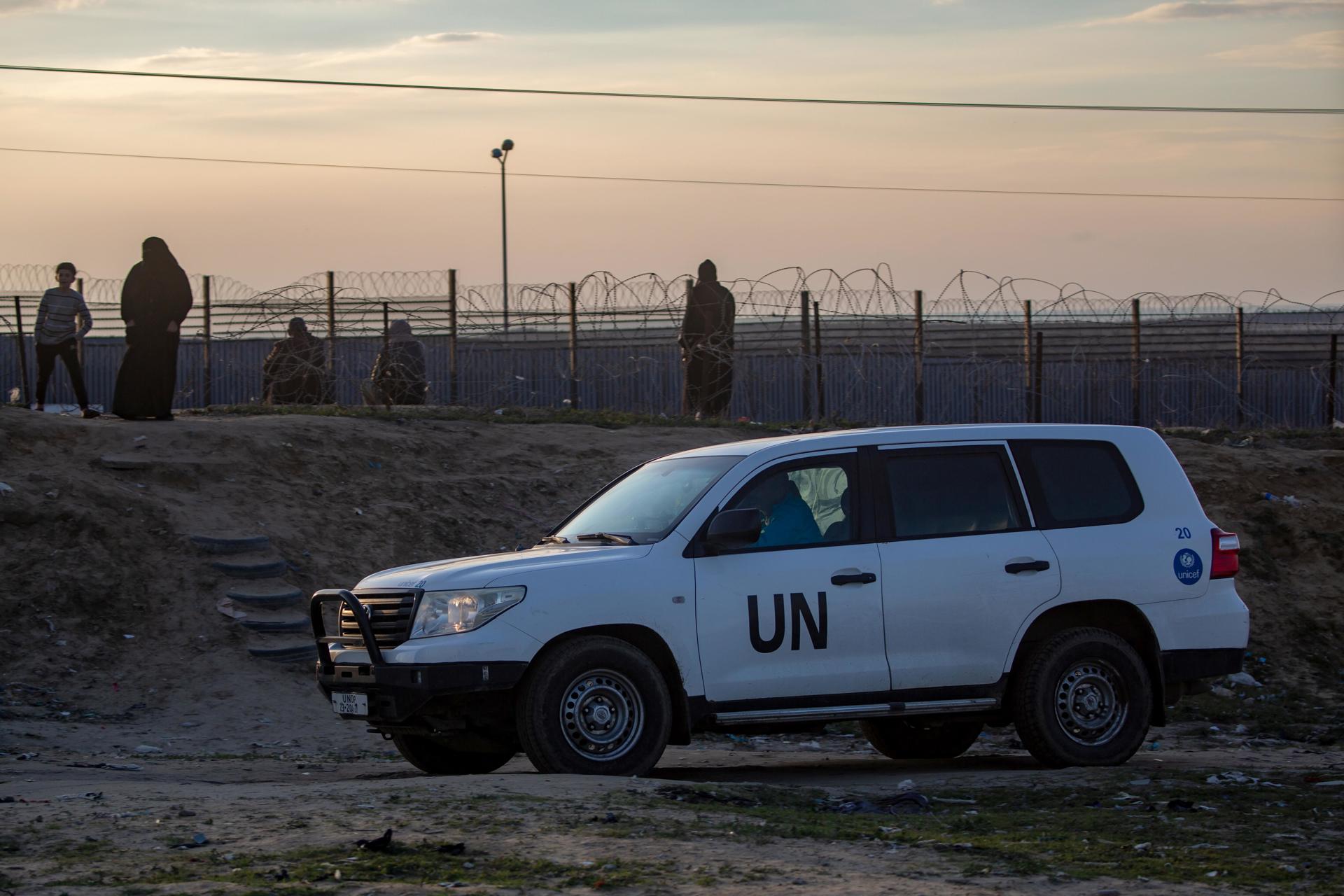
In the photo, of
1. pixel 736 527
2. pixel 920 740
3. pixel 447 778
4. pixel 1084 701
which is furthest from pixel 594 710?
pixel 920 740

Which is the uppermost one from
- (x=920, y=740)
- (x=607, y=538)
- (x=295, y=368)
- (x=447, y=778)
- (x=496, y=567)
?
(x=295, y=368)

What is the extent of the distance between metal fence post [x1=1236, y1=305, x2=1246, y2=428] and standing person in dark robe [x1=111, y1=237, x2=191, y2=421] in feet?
46.5

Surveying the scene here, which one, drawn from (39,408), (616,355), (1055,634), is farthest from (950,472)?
(616,355)

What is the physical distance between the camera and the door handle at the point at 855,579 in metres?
8.14

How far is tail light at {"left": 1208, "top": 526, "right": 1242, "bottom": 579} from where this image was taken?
29.1ft

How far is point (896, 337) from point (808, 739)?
10605 mm

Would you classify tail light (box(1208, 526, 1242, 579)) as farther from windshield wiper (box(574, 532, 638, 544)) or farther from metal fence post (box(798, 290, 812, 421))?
metal fence post (box(798, 290, 812, 421))

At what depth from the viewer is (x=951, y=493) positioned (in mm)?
8609

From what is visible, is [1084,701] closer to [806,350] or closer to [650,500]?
[650,500]

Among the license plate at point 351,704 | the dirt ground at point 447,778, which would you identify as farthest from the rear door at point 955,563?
the license plate at point 351,704

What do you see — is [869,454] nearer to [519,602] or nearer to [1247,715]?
[519,602]

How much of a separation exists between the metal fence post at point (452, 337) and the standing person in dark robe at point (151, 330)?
4.38 meters

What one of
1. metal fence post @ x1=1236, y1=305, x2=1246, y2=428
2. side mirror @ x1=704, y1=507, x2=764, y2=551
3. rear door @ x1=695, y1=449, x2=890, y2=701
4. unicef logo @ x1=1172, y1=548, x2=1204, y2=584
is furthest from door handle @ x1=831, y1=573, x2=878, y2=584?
metal fence post @ x1=1236, y1=305, x2=1246, y2=428

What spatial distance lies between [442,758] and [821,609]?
90.1 inches
